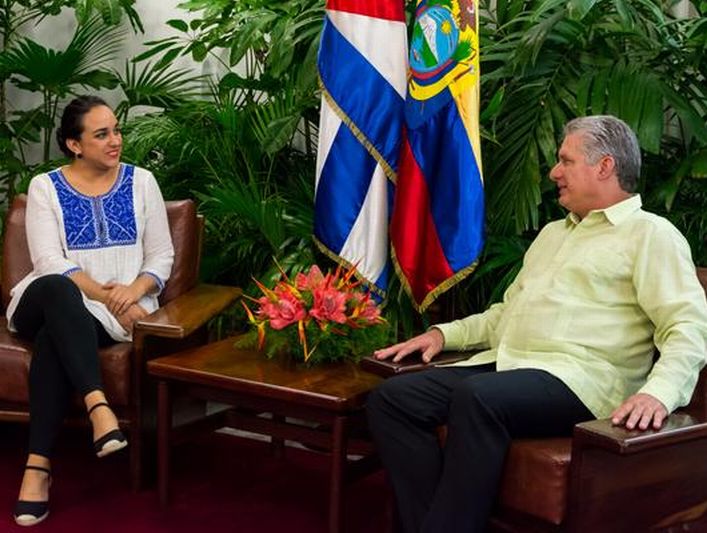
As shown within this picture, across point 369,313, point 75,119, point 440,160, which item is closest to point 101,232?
point 75,119

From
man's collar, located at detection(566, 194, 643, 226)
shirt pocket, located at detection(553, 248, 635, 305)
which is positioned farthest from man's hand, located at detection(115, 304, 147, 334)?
man's collar, located at detection(566, 194, 643, 226)

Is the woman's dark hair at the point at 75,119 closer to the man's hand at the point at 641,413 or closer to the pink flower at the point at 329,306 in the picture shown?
the pink flower at the point at 329,306

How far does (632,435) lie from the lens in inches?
79.9

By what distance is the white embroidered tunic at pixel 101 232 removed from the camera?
3.24 m

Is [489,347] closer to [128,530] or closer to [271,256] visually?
[128,530]

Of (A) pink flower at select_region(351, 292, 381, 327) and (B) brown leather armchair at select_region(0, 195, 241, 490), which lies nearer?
(A) pink flower at select_region(351, 292, 381, 327)

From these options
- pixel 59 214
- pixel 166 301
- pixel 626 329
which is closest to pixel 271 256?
pixel 166 301

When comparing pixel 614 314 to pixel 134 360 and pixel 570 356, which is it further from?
pixel 134 360

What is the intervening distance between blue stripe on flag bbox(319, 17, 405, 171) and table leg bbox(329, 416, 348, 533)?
1.10 metres

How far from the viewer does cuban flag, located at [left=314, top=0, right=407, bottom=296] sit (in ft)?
11.1

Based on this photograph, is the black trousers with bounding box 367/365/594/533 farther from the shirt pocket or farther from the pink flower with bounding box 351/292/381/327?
the pink flower with bounding box 351/292/381/327

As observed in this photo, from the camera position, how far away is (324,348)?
9.42 ft

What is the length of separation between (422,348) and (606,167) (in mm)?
643

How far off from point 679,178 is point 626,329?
870 mm
